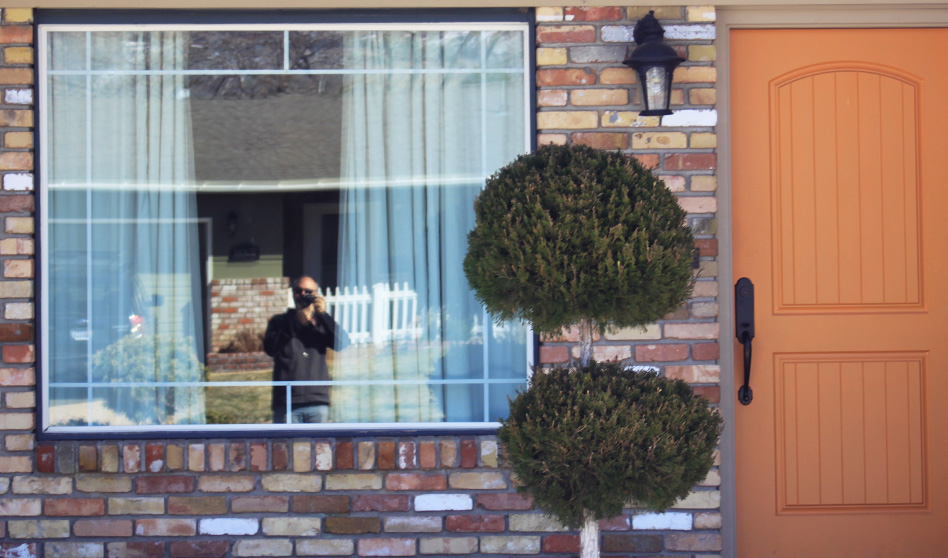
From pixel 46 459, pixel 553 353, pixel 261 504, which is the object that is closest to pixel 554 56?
pixel 553 353

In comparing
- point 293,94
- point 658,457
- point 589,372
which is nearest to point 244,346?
point 293,94

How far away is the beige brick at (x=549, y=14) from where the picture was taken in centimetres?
347

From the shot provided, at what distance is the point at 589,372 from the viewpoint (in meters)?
2.40

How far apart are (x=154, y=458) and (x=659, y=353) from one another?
6.95ft

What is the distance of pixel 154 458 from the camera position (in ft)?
11.3

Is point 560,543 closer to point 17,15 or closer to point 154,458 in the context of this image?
point 154,458

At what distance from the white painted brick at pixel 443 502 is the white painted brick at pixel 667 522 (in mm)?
696

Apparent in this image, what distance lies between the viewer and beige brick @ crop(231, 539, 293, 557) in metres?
A: 3.47

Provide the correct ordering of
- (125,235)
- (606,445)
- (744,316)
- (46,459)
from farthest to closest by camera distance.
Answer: (125,235)
(744,316)
(46,459)
(606,445)

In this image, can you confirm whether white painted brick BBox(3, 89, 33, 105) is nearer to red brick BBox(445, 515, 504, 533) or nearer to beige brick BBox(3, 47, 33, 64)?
beige brick BBox(3, 47, 33, 64)

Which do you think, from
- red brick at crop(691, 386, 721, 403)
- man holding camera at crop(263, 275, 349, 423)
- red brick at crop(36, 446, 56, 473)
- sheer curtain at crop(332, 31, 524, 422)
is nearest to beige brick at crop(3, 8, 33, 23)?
sheer curtain at crop(332, 31, 524, 422)

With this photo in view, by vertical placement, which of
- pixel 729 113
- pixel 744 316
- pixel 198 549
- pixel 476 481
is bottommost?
pixel 198 549

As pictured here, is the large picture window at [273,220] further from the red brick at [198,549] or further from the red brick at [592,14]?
the red brick at [198,549]

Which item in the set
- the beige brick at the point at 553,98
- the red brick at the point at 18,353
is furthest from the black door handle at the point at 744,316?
the red brick at the point at 18,353
